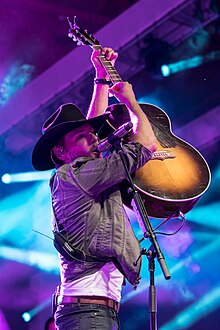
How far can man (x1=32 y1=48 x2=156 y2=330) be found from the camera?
8.92ft

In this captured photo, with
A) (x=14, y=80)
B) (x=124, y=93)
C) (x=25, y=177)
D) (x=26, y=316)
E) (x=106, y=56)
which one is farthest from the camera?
(x=26, y=316)

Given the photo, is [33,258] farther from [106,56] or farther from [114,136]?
[114,136]

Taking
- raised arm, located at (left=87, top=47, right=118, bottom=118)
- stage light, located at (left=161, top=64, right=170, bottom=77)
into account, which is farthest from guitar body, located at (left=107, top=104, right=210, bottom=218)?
stage light, located at (left=161, top=64, right=170, bottom=77)

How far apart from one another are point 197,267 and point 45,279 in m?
2.06

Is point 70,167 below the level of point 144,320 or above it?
above

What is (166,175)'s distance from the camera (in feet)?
10.3

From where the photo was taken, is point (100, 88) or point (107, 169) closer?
point (107, 169)

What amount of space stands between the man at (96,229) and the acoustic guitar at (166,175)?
0.18 m

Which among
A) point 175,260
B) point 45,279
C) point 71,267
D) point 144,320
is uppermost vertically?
point 71,267

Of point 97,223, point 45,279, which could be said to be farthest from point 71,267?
point 45,279

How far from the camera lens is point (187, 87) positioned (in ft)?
22.5

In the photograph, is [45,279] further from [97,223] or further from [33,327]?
[97,223]

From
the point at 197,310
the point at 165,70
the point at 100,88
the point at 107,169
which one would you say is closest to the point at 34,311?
the point at 197,310

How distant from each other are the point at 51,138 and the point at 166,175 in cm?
69
